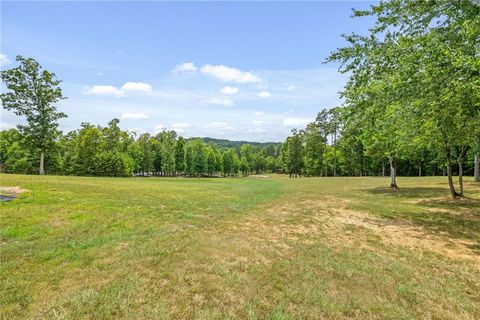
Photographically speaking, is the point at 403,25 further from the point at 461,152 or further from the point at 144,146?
the point at 144,146

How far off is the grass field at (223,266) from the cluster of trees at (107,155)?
30.2 meters

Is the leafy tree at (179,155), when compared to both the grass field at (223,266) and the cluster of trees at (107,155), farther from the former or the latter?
the grass field at (223,266)

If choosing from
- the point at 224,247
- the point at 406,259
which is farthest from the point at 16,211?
the point at 406,259

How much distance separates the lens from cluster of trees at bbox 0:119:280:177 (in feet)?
166

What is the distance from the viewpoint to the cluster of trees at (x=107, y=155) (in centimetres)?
5069

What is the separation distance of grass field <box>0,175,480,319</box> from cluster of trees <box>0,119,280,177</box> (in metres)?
30.2

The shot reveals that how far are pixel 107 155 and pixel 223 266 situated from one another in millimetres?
52375

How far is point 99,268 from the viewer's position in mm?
5918

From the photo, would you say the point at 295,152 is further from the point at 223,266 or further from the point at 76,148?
the point at 223,266

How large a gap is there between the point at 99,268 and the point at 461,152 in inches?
873

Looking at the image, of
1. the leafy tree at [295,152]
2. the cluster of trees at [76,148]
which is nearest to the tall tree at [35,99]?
the cluster of trees at [76,148]

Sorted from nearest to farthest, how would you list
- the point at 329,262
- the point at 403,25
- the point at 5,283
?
the point at 5,283, the point at 329,262, the point at 403,25

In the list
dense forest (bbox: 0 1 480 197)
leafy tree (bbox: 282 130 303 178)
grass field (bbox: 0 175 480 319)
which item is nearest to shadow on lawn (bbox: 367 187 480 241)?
grass field (bbox: 0 175 480 319)

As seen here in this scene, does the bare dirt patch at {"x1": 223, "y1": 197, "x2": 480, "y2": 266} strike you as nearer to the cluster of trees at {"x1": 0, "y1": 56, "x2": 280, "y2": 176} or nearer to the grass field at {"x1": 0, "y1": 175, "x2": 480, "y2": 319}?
the grass field at {"x1": 0, "y1": 175, "x2": 480, "y2": 319}
